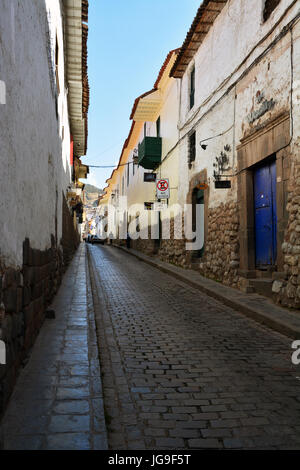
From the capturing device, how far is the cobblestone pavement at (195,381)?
2693mm

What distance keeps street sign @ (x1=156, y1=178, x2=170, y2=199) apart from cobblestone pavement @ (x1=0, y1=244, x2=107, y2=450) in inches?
416

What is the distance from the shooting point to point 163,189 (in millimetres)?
15383

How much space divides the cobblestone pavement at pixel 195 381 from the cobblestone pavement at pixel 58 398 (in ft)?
0.60

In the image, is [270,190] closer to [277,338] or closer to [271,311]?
[271,311]

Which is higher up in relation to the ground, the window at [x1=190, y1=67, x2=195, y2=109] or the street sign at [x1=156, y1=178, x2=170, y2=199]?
the window at [x1=190, y1=67, x2=195, y2=109]

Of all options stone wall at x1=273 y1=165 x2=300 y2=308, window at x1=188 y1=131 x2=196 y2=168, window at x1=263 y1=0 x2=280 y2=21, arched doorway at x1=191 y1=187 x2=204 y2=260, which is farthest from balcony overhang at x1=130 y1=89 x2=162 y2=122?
stone wall at x1=273 y1=165 x2=300 y2=308

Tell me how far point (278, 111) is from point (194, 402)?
18.8ft

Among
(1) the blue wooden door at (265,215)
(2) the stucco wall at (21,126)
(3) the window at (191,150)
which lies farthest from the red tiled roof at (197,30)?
(2) the stucco wall at (21,126)

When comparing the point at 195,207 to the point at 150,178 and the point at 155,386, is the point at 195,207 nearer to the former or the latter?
the point at 150,178

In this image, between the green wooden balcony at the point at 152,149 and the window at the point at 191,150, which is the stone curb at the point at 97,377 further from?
the green wooden balcony at the point at 152,149

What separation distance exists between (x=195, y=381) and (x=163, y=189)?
478 inches

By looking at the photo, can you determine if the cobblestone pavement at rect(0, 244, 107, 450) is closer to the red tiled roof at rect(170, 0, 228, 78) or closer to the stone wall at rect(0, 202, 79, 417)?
the stone wall at rect(0, 202, 79, 417)

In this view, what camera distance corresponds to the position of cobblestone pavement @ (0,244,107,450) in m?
2.38
